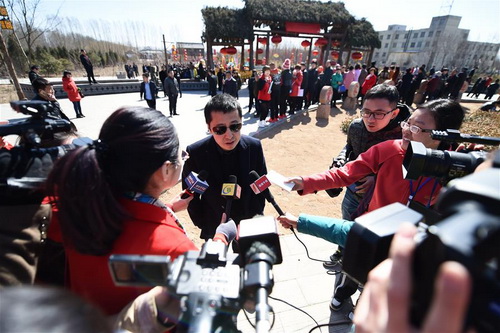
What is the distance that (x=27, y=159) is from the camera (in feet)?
3.26

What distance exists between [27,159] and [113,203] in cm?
44

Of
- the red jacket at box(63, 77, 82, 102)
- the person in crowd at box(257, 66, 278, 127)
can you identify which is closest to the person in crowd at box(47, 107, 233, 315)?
the person in crowd at box(257, 66, 278, 127)

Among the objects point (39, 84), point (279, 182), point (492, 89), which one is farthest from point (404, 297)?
point (492, 89)

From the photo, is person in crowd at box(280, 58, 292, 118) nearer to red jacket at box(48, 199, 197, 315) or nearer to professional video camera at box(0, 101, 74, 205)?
professional video camera at box(0, 101, 74, 205)

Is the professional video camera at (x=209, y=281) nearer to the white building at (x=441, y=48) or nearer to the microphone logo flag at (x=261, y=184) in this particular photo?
the microphone logo flag at (x=261, y=184)

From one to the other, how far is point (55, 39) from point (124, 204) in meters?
51.1

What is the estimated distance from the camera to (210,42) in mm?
17453

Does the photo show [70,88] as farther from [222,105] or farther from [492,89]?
[492,89]

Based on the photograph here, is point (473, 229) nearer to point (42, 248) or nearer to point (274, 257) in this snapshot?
point (274, 257)

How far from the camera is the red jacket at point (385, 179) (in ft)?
5.51

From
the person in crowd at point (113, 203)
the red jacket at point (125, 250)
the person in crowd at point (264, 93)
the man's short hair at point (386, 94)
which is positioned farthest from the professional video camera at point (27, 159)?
the person in crowd at point (264, 93)

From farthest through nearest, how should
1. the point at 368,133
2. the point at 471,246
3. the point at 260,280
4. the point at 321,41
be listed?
the point at 321,41 < the point at 368,133 < the point at 260,280 < the point at 471,246

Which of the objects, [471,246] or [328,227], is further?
[328,227]

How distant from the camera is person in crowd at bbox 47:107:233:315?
90 centimetres
